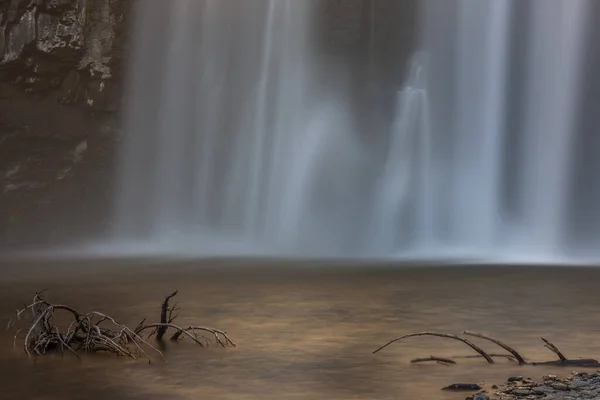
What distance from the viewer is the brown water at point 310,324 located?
653 cm

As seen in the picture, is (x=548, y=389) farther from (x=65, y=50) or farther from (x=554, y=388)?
(x=65, y=50)

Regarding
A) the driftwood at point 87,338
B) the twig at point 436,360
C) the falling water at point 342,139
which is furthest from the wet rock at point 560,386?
the falling water at point 342,139

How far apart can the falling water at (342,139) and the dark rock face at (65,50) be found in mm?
870

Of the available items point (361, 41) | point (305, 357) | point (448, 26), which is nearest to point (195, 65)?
point (361, 41)

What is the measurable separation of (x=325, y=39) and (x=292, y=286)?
16.4m

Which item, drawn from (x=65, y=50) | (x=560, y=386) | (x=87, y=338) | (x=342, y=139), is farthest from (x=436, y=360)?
(x=65, y=50)

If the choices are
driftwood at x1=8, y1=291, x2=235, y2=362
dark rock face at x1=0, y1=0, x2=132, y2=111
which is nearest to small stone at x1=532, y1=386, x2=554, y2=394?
driftwood at x1=8, y1=291, x2=235, y2=362

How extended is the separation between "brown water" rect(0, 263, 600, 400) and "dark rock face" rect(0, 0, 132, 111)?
427 inches

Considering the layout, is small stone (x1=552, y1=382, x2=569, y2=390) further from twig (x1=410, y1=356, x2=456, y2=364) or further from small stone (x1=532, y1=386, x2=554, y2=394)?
twig (x1=410, y1=356, x2=456, y2=364)

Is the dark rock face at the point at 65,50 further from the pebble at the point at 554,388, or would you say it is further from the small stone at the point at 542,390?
the small stone at the point at 542,390

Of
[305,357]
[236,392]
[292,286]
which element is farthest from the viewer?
[292,286]

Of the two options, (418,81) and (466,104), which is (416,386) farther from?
(418,81)

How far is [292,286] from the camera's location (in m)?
12.9

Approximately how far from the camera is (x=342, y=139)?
2692cm
